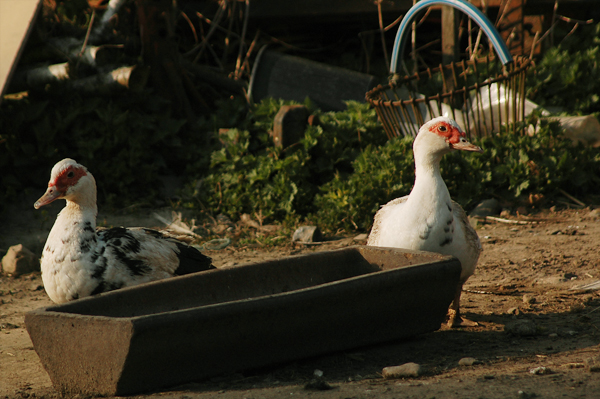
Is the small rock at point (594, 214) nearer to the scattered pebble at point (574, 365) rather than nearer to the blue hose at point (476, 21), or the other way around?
the blue hose at point (476, 21)

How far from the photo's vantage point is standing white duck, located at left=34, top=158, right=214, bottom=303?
3.40 metres

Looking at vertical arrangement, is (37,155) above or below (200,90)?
below

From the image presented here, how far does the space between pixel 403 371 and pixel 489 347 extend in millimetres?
643

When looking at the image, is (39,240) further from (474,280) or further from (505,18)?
(505,18)

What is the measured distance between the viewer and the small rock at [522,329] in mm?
3334

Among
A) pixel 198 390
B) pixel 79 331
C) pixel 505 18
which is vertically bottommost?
pixel 198 390

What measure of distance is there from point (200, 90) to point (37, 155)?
2353mm

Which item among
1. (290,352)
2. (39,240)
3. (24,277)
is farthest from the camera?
(39,240)

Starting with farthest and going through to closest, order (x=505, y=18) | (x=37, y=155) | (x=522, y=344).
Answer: (x=505, y=18) < (x=37, y=155) < (x=522, y=344)

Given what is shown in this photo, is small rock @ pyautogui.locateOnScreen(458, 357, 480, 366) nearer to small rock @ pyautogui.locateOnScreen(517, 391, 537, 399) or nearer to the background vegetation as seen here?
small rock @ pyautogui.locateOnScreen(517, 391, 537, 399)

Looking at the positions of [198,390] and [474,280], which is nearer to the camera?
[198,390]

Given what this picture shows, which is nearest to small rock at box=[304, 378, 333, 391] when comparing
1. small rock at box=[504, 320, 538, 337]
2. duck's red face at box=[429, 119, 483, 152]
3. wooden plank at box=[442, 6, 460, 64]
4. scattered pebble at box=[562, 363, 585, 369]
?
scattered pebble at box=[562, 363, 585, 369]

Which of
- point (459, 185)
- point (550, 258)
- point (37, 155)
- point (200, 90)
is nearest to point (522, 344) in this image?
point (550, 258)

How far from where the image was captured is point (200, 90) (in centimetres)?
808
